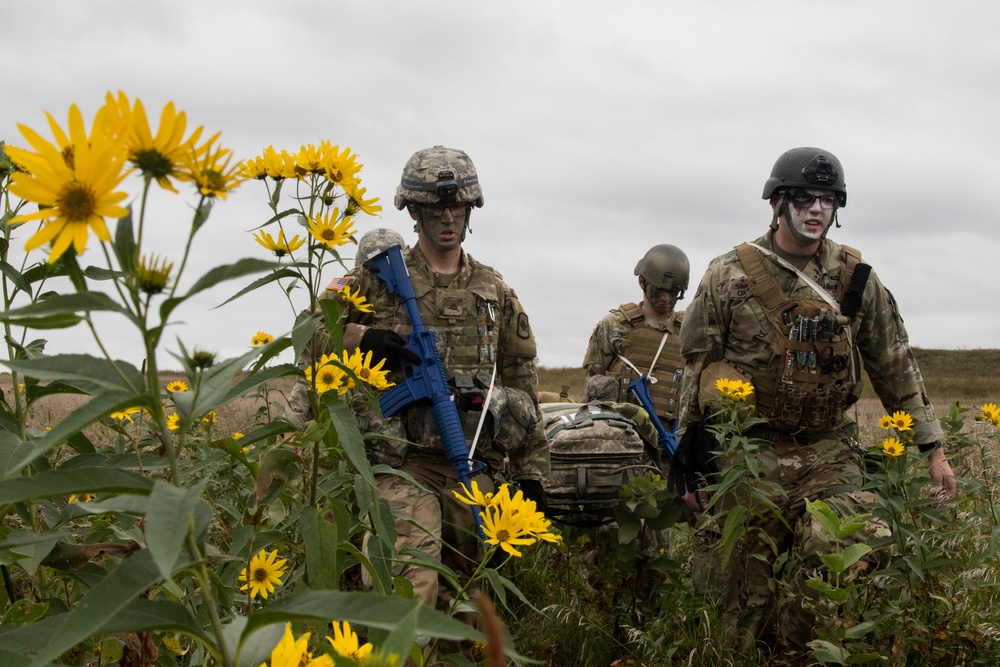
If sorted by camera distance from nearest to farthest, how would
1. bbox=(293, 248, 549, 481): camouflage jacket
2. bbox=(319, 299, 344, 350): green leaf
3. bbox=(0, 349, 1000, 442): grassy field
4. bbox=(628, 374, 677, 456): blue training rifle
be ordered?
bbox=(319, 299, 344, 350): green leaf → bbox=(293, 248, 549, 481): camouflage jacket → bbox=(628, 374, 677, 456): blue training rifle → bbox=(0, 349, 1000, 442): grassy field

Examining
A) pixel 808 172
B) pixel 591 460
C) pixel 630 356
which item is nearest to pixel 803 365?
pixel 808 172

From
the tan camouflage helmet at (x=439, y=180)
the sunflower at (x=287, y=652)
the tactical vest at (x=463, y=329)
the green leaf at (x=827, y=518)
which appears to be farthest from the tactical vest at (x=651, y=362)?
the sunflower at (x=287, y=652)

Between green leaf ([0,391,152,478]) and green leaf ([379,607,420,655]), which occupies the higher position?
green leaf ([0,391,152,478])

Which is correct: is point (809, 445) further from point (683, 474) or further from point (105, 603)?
point (105, 603)

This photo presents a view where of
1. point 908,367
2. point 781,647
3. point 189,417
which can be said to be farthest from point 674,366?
point 189,417

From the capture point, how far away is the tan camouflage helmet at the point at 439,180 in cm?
529

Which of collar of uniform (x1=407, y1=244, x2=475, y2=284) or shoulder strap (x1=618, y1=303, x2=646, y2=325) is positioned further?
shoulder strap (x1=618, y1=303, x2=646, y2=325)

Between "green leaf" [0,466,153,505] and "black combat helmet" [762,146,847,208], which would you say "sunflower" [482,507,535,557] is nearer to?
"green leaf" [0,466,153,505]

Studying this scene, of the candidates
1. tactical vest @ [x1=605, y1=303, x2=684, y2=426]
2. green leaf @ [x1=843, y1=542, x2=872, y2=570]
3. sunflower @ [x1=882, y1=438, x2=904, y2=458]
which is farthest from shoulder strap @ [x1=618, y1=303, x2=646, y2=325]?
green leaf @ [x1=843, y1=542, x2=872, y2=570]

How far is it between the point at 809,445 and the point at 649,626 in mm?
1248

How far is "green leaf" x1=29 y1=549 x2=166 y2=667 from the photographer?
2.97 ft

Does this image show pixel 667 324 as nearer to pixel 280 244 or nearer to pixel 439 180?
pixel 439 180

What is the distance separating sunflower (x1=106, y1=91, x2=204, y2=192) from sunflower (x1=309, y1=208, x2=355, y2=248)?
106 cm

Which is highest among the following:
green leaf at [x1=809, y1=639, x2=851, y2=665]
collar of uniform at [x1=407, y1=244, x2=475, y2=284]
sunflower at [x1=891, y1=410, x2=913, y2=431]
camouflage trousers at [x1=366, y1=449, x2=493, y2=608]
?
collar of uniform at [x1=407, y1=244, x2=475, y2=284]
